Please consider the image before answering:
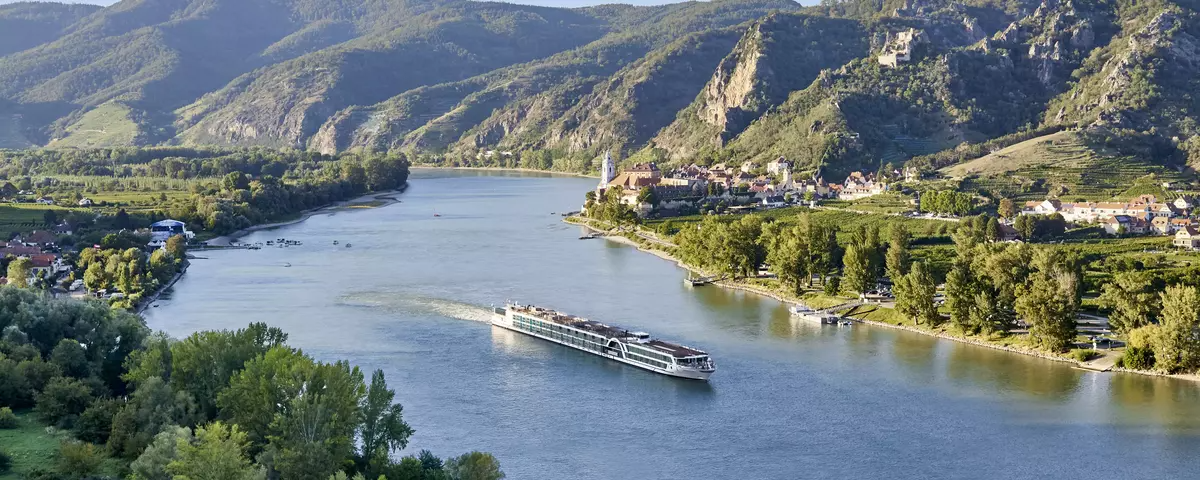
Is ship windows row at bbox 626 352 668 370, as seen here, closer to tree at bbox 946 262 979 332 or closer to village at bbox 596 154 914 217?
tree at bbox 946 262 979 332

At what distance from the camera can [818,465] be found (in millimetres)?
24031

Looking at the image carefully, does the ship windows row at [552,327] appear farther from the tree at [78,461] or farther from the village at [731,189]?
the village at [731,189]

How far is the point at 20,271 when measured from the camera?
4122cm

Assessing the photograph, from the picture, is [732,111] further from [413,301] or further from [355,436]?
[355,436]

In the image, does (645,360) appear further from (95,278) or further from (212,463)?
(95,278)

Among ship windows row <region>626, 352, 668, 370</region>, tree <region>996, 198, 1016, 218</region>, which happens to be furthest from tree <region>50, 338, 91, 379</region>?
tree <region>996, 198, 1016, 218</region>

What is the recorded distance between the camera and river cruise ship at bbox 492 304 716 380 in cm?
3112

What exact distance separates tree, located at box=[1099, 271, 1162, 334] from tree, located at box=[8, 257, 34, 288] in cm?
3426

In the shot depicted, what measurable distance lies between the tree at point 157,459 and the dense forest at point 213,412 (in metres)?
0.02

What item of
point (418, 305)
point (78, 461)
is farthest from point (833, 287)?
point (78, 461)

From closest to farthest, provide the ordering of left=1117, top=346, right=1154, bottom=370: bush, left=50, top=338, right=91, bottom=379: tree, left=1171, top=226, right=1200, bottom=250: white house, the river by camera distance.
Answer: the river, left=50, top=338, right=91, bottom=379: tree, left=1117, top=346, right=1154, bottom=370: bush, left=1171, top=226, right=1200, bottom=250: white house

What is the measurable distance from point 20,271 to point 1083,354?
34766 mm

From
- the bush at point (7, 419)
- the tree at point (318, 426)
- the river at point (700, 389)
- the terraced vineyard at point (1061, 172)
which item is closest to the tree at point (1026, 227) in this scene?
the terraced vineyard at point (1061, 172)

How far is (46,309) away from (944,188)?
56.3m
